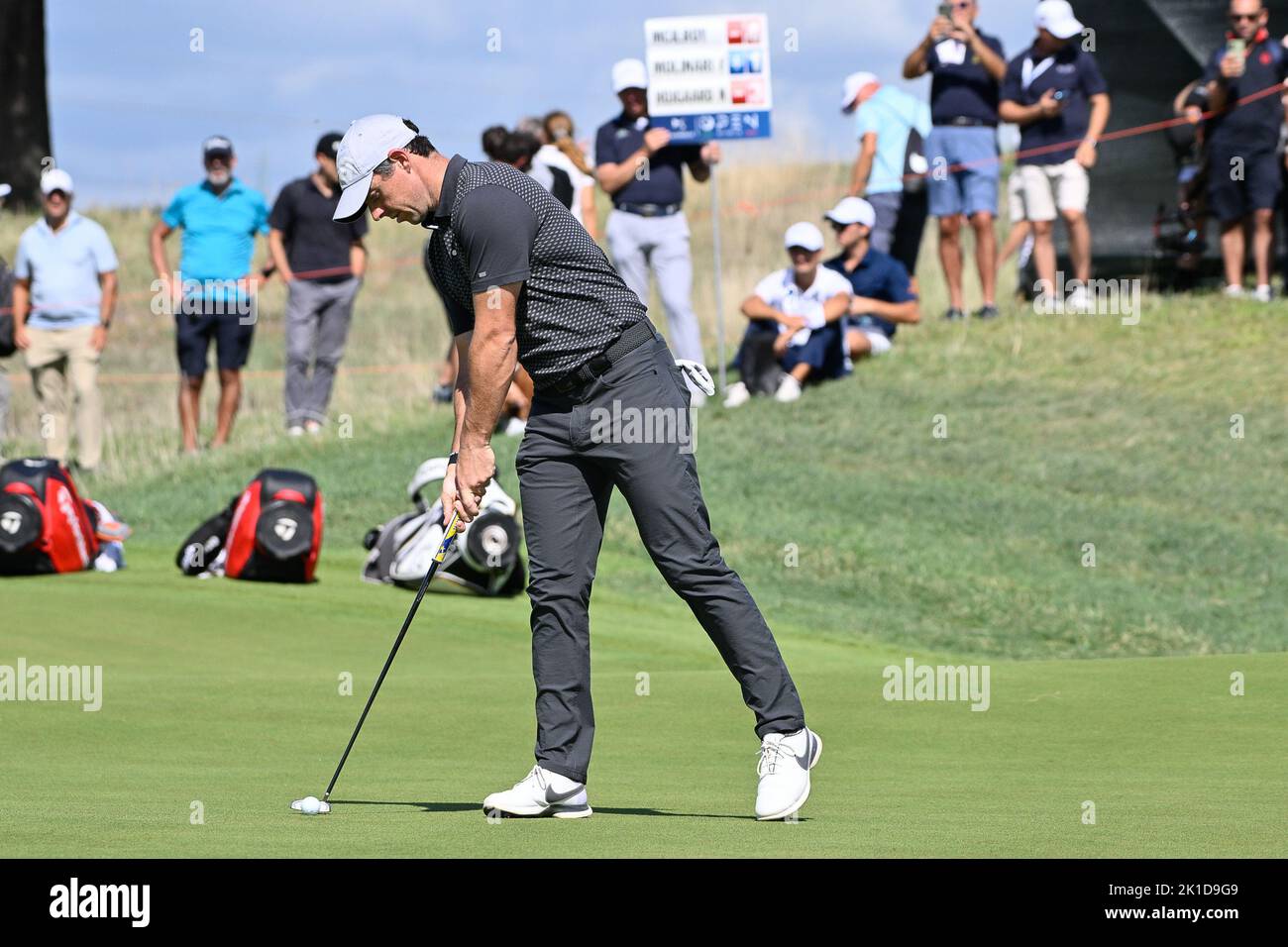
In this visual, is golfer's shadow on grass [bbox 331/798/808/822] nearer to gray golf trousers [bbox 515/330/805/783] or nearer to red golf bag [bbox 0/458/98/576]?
gray golf trousers [bbox 515/330/805/783]

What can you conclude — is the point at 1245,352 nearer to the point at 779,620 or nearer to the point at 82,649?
the point at 779,620

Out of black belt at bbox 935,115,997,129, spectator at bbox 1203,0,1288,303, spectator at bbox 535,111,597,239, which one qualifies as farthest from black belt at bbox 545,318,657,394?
spectator at bbox 1203,0,1288,303

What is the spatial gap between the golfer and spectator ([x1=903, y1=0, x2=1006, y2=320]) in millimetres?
11996

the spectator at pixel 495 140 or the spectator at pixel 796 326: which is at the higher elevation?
the spectator at pixel 495 140

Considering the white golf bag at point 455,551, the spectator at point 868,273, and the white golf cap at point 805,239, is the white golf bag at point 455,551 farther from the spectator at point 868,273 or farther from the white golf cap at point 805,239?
the spectator at point 868,273

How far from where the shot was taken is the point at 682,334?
16.8 metres

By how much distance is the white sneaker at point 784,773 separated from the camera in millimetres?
5715

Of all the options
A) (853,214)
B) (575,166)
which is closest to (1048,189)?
(853,214)

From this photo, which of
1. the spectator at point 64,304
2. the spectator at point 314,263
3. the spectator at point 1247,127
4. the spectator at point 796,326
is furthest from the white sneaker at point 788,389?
the spectator at point 64,304

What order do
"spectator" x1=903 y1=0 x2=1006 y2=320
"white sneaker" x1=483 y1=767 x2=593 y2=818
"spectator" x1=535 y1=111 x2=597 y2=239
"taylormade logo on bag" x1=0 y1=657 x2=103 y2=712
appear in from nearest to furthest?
"white sneaker" x1=483 y1=767 x2=593 y2=818, "taylormade logo on bag" x1=0 y1=657 x2=103 y2=712, "spectator" x1=535 y1=111 x2=597 y2=239, "spectator" x1=903 y1=0 x2=1006 y2=320

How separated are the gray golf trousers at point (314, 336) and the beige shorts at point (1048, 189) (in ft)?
20.1

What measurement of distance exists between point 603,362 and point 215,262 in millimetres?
11472
